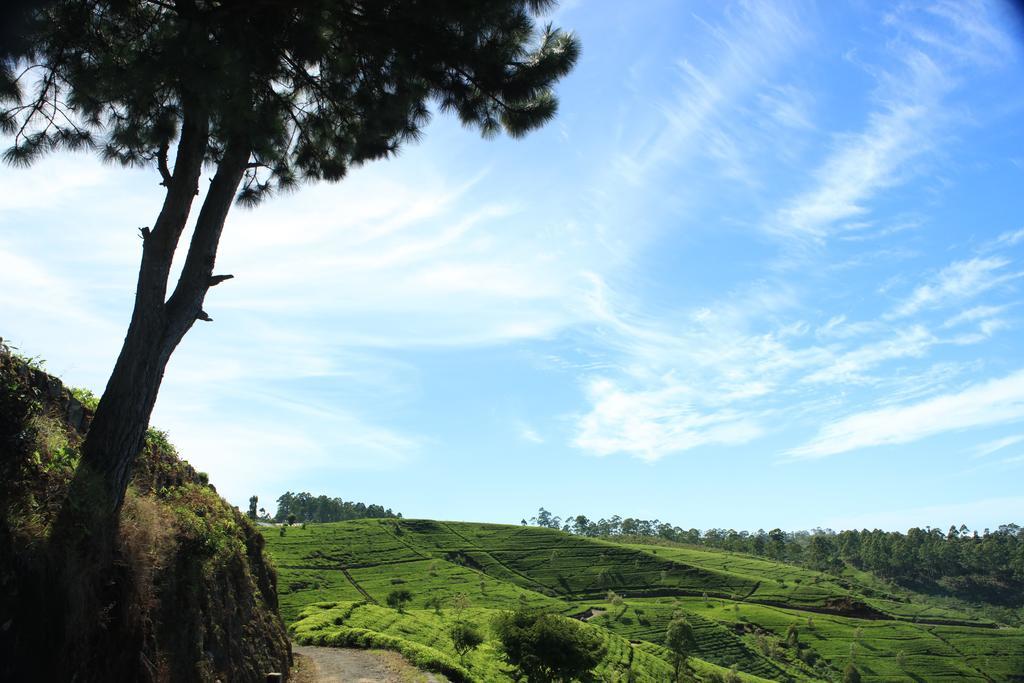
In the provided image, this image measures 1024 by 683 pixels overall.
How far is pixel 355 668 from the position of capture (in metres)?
19.3

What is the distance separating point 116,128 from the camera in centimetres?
1111

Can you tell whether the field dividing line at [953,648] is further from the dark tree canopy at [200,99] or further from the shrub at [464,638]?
the dark tree canopy at [200,99]

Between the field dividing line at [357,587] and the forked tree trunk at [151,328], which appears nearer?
the forked tree trunk at [151,328]

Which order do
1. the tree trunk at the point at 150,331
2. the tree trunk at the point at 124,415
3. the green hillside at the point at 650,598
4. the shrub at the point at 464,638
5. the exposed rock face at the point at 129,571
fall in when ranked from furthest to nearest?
the green hillside at the point at 650,598 → the shrub at the point at 464,638 → the tree trunk at the point at 150,331 → the tree trunk at the point at 124,415 → the exposed rock face at the point at 129,571

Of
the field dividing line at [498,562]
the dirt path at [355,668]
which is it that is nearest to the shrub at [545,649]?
the dirt path at [355,668]

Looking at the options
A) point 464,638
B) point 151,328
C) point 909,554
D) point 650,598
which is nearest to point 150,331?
point 151,328

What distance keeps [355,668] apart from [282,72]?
16.4 meters

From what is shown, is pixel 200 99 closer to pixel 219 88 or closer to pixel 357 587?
pixel 219 88

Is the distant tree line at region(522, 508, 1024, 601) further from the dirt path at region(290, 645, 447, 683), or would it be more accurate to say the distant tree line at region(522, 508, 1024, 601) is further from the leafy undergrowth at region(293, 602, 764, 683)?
the dirt path at region(290, 645, 447, 683)

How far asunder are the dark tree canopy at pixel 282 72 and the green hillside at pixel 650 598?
38848mm

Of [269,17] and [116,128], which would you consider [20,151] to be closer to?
[116,128]

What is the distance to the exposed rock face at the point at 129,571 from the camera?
279 inches

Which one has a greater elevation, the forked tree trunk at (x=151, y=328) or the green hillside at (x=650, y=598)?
the forked tree trunk at (x=151, y=328)

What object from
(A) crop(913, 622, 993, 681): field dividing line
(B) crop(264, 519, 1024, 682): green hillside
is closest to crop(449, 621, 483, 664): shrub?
(B) crop(264, 519, 1024, 682): green hillside
